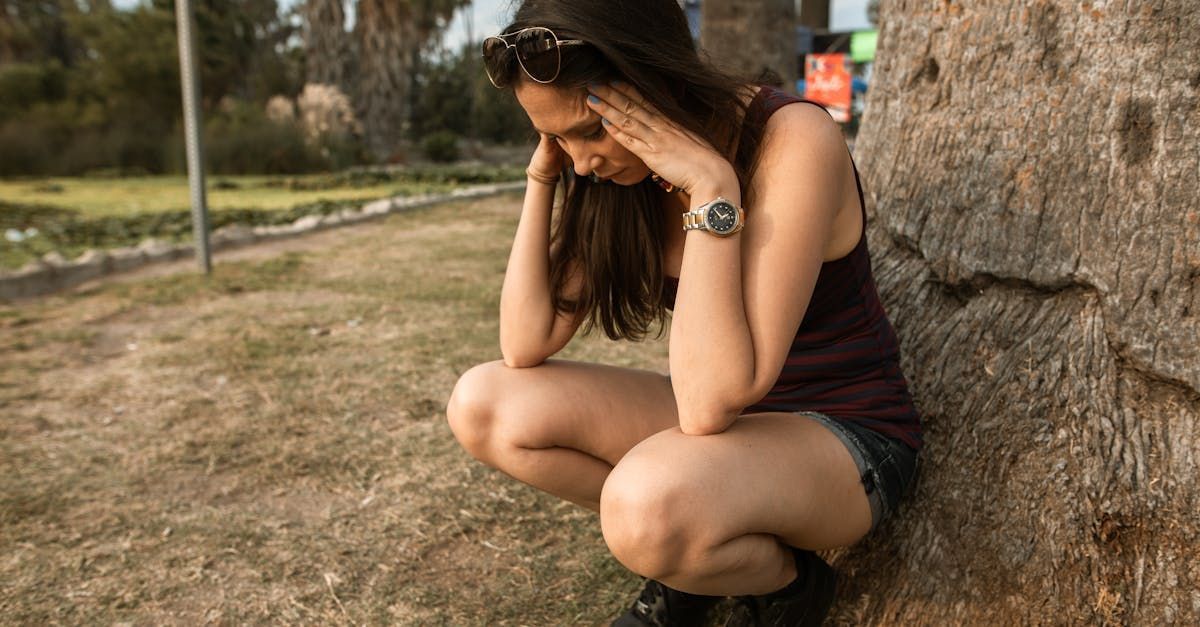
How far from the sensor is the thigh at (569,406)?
71.8 inches

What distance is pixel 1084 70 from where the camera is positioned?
179 cm

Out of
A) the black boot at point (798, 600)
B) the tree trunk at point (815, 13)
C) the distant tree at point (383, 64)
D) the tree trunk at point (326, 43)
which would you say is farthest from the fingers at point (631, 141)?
the tree trunk at point (326, 43)

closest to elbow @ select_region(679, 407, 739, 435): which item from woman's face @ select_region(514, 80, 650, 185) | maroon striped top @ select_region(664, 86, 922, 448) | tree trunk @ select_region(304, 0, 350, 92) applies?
maroon striped top @ select_region(664, 86, 922, 448)

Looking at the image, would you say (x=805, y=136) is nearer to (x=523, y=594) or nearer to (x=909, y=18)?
(x=909, y=18)

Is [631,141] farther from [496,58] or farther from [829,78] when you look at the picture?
[829,78]

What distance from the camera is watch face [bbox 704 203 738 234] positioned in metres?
1.55

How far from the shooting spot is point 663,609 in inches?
72.6

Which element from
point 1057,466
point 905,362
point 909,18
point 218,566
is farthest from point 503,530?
point 909,18

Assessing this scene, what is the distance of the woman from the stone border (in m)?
4.43

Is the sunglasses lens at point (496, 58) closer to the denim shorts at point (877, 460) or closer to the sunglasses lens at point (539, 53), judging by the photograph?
the sunglasses lens at point (539, 53)

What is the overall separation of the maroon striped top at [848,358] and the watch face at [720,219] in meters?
0.23

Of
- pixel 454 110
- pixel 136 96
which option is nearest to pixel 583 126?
pixel 136 96

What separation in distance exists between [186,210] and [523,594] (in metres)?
7.72

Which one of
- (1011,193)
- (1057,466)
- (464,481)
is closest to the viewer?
(1057,466)
